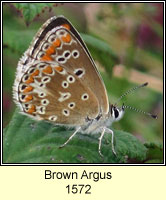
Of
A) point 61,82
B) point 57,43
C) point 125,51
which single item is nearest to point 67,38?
point 57,43

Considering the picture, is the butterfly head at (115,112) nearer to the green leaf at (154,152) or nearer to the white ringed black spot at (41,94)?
the green leaf at (154,152)

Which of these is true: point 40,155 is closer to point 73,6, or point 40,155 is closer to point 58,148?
point 58,148

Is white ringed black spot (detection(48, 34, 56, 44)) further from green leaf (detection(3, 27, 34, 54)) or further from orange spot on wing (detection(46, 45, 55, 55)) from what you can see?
green leaf (detection(3, 27, 34, 54))

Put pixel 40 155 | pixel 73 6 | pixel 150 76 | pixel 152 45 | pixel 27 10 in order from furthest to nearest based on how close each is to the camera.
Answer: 1. pixel 152 45
2. pixel 150 76
3. pixel 73 6
4. pixel 27 10
5. pixel 40 155

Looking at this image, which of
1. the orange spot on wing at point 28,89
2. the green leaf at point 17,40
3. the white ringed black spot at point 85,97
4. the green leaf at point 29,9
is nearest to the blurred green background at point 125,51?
the green leaf at point 17,40

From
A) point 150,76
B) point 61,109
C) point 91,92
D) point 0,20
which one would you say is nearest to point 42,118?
point 61,109

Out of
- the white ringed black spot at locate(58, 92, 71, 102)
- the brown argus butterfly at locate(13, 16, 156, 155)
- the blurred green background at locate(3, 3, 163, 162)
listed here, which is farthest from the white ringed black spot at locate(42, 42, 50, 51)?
the blurred green background at locate(3, 3, 163, 162)
